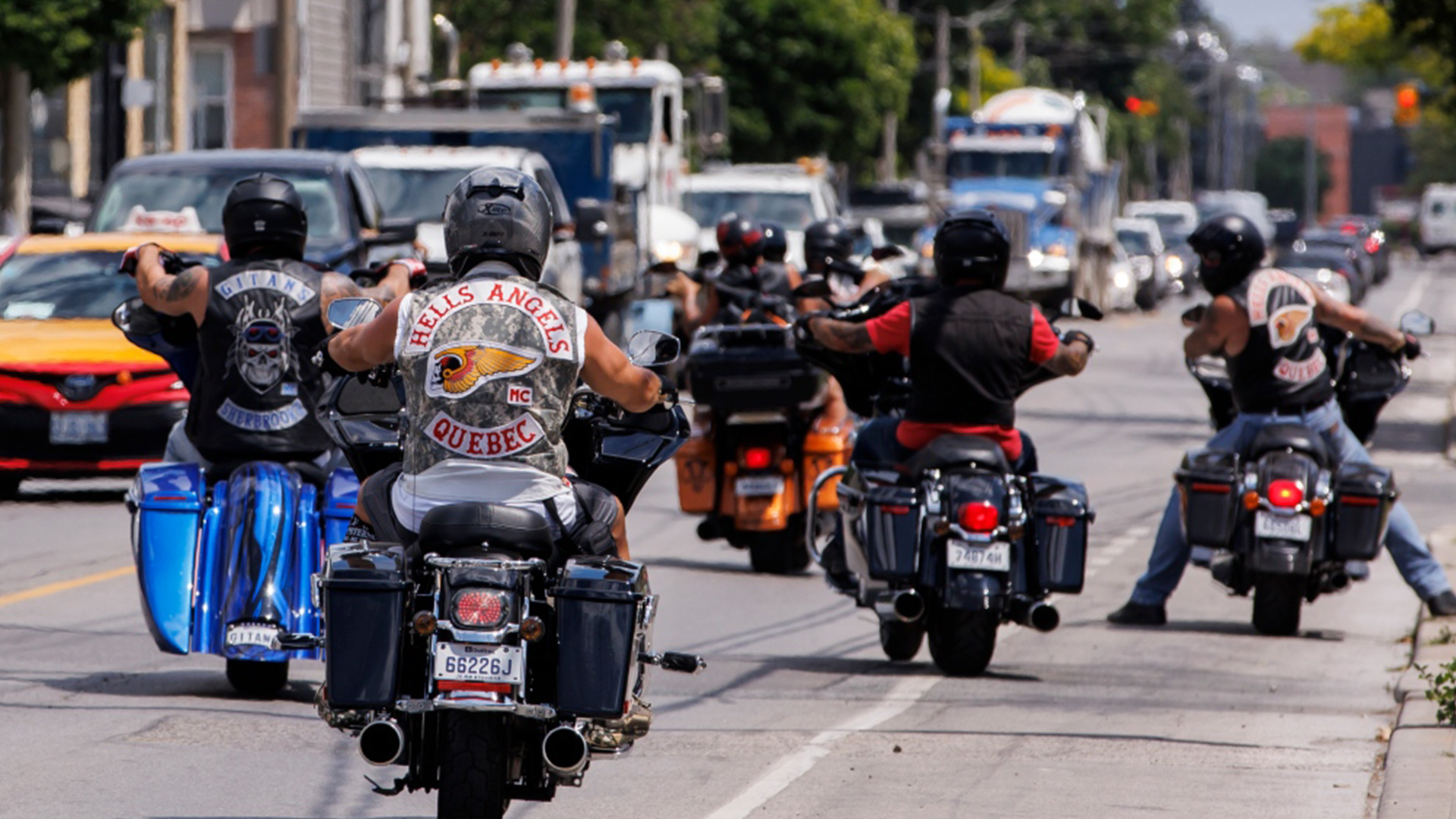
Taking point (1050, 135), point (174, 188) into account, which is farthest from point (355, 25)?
point (174, 188)

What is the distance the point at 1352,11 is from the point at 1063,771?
5724 cm

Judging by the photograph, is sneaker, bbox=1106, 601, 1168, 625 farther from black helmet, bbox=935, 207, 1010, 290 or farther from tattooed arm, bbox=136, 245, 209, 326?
tattooed arm, bbox=136, 245, 209, 326

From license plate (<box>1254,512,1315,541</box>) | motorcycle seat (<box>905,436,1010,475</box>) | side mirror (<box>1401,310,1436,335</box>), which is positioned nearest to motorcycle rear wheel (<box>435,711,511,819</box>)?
motorcycle seat (<box>905,436,1010,475</box>)

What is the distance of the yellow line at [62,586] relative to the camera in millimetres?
11469

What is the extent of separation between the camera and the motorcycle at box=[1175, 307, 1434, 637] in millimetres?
10977

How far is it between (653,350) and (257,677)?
119 inches

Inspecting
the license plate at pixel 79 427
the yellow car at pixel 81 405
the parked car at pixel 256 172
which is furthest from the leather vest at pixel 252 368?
the parked car at pixel 256 172

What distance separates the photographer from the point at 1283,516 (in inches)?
431

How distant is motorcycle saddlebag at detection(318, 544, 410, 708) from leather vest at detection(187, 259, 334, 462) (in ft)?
9.97

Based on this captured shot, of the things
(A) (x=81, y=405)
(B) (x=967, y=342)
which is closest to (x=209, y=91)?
(A) (x=81, y=405)

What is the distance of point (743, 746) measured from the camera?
834 centimetres

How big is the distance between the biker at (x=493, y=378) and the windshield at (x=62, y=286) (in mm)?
10573

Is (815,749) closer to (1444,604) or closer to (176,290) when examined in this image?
(176,290)

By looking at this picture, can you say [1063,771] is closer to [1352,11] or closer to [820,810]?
[820,810]
